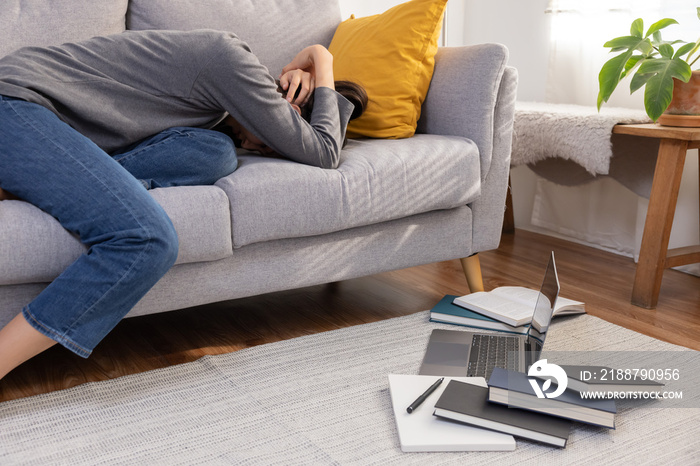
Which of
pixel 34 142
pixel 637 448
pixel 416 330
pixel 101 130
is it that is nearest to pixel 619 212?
pixel 416 330

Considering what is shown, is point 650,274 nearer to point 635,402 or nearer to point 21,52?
point 635,402

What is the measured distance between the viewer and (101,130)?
4.67 feet

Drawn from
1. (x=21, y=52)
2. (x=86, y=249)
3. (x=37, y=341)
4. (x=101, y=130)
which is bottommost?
(x=37, y=341)

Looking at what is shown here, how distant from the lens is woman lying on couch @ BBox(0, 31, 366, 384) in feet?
3.92

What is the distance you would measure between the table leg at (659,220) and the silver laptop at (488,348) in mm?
503

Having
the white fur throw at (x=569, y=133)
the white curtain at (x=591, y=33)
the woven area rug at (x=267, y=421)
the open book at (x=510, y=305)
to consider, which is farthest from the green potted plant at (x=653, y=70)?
the woven area rug at (x=267, y=421)

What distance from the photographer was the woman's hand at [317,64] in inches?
67.0

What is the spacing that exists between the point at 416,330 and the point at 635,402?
1.81 feet

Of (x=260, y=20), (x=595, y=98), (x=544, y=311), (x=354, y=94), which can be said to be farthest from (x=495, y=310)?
(x=595, y=98)

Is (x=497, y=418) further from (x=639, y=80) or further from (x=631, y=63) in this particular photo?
(x=631, y=63)

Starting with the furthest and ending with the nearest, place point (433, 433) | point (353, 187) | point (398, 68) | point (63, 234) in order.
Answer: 1. point (398, 68)
2. point (353, 187)
3. point (63, 234)
4. point (433, 433)

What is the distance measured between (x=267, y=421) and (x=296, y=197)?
51cm

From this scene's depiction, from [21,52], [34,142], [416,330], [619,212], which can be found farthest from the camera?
[619,212]

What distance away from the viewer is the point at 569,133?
6.89 ft
